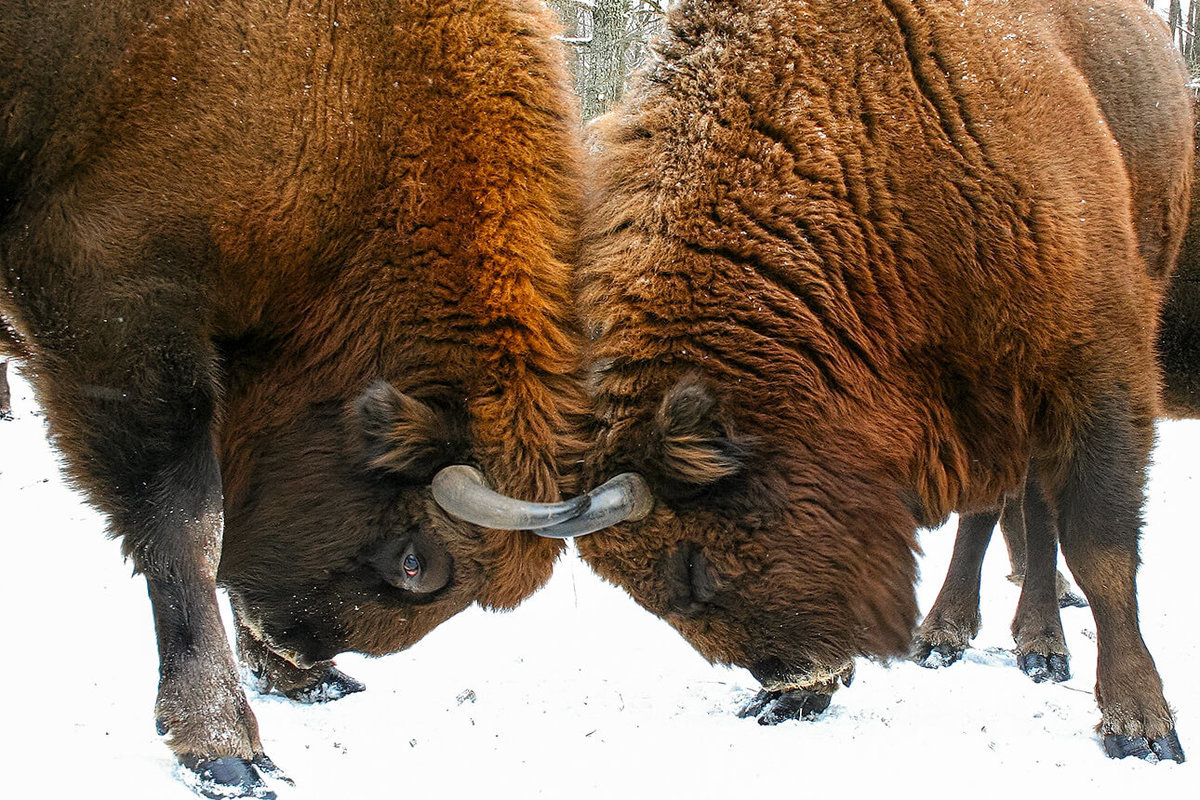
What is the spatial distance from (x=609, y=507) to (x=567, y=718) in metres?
1.25

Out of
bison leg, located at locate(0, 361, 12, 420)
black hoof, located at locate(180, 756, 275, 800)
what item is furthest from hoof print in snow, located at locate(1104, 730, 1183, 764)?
bison leg, located at locate(0, 361, 12, 420)

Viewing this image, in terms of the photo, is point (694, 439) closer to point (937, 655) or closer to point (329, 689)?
point (329, 689)

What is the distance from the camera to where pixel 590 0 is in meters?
11.9

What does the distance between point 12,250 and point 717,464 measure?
8.29ft

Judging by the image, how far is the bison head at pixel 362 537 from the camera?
387 cm

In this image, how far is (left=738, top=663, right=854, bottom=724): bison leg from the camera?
4.61m

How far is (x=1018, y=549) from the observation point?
688 centimetres

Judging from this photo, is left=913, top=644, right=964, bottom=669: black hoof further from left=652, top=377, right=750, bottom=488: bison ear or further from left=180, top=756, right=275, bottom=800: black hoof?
left=180, top=756, right=275, bottom=800: black hoof

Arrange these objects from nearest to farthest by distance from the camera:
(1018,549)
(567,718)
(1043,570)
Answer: (567,718) → (1043,570) → (1018,549)

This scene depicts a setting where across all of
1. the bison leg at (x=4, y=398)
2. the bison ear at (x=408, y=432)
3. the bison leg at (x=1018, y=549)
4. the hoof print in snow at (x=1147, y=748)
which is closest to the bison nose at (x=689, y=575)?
the bison ear at (x=408, y=432)

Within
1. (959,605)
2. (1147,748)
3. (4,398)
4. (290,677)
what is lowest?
(4,398)

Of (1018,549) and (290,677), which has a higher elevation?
(290,677)

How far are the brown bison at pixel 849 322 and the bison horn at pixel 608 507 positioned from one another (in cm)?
3

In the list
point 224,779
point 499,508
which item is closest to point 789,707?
point 499,508
